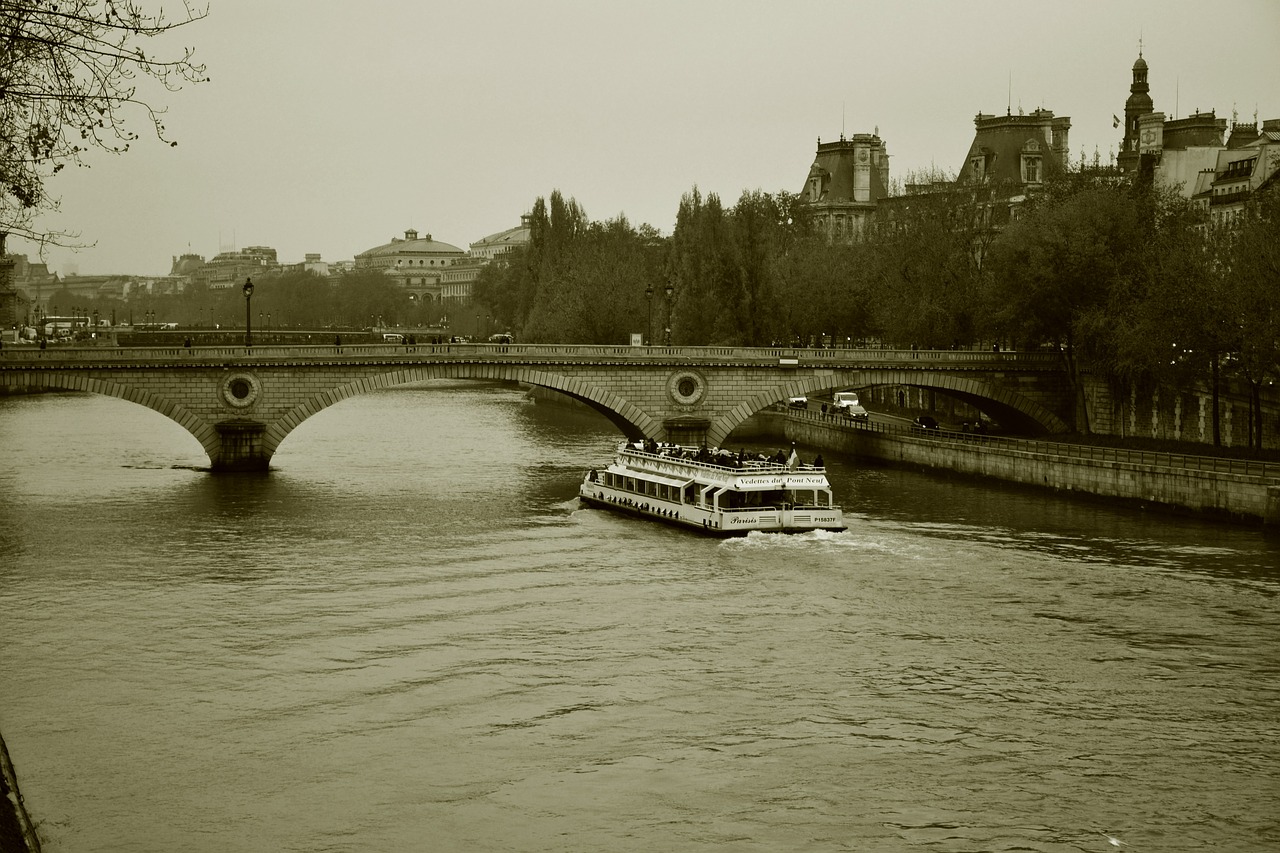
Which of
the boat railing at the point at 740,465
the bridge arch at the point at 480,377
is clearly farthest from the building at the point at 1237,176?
the boat railing at the point at 740,465

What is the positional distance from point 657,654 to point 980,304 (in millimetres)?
44501

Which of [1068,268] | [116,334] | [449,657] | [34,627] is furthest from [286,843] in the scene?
[116,334]

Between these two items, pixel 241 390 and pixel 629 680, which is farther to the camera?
pixel 241 390

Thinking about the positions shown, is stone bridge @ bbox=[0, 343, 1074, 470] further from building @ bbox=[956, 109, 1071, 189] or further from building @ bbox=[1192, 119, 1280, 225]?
building @ bbox=[956, 109, 1071, 189]

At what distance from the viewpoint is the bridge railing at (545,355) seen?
201 feet

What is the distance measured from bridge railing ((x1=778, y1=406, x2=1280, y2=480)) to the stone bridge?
2.87 m

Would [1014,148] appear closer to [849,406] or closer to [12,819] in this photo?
[849,406]

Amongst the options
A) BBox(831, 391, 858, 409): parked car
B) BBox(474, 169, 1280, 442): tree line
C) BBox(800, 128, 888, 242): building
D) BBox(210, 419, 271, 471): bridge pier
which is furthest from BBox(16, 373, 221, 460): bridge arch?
BBox(800, 128, 888, 242): building

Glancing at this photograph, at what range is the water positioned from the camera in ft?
79.2

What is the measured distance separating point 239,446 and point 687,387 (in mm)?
17672

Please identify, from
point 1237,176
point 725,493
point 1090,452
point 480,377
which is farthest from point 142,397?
point 1237,176

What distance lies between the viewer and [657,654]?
107 ft

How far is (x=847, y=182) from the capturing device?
458ft

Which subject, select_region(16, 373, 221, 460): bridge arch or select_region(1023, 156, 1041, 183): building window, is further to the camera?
select_region(1023, 156, 1041, 183): building window
